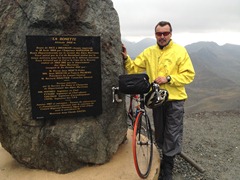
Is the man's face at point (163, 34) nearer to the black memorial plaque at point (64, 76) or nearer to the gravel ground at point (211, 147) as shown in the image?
the black memorial plaque at point (64, 76)

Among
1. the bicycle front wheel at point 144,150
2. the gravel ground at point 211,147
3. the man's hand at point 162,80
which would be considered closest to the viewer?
the man's hand at point 162,80

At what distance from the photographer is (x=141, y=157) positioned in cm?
630

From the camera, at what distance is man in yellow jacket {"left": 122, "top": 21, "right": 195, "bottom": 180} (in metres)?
5.71

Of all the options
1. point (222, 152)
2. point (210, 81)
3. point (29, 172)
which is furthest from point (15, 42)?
point (210, 81)

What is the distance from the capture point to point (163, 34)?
5.75 meters

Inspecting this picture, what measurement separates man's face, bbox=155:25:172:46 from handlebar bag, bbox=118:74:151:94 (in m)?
0.98

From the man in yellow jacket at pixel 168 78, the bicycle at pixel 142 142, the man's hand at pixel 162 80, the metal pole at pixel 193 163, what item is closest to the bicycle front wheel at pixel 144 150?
the bicycle at pixel 142 142

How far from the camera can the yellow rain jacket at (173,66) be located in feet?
18.6

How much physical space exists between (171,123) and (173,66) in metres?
1.25

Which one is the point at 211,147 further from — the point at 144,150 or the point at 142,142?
the point at 142,142

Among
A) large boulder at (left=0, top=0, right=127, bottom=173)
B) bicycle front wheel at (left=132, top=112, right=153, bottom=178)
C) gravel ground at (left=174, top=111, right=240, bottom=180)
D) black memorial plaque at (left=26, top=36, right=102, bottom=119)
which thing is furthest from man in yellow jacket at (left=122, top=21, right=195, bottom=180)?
gravel ground at (left=174, top=111, right=240, bottom=180)

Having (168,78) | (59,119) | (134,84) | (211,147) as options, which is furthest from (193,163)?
(59,119)

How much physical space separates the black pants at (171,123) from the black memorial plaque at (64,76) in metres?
1.44

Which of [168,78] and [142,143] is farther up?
[168,78]
